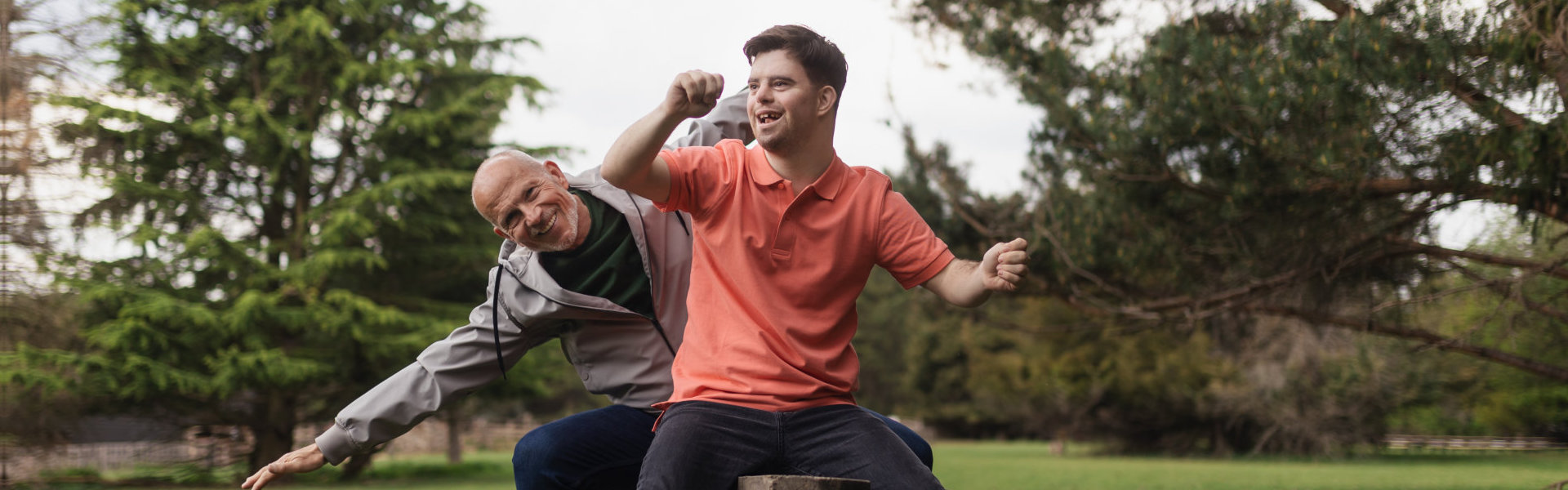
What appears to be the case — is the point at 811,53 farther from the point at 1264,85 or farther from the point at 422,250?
the point at 422,250

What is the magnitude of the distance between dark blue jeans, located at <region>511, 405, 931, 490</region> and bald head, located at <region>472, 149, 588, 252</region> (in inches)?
18.3

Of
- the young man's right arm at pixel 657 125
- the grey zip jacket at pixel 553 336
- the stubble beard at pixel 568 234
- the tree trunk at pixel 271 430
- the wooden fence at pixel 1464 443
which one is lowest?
the wooden fence at pixel 1464 443

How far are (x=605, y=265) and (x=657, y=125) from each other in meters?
0.96

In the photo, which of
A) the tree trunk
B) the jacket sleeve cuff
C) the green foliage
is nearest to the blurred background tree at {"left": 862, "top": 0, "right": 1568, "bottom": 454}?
the jacket sleeve cuff

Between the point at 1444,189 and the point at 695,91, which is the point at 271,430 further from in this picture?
the point at 695,91

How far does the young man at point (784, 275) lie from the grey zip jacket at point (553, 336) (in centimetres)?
61

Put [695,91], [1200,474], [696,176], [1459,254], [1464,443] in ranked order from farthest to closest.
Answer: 1. [1464,443]
2. [1200,474]
3. [1459,254]
4. [696,176]
5. [695,91]

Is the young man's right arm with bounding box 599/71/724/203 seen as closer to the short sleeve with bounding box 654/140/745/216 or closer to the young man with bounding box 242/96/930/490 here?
the short sleeve with bounding box 654/140/745/216

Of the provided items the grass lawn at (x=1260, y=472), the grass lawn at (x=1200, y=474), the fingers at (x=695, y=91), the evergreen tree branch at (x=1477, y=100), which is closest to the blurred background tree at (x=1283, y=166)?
the evergreen tree branch at (x=1477, y=100)

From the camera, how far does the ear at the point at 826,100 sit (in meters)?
2.26

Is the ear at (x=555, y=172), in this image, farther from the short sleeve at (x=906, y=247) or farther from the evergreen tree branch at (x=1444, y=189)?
the evergreen tree branch at (x=1444, y=189)

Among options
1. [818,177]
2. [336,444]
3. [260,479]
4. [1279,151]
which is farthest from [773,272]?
[1279,151]

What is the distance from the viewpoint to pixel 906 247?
7.64 feet

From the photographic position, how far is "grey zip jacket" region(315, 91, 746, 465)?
2.68 m
